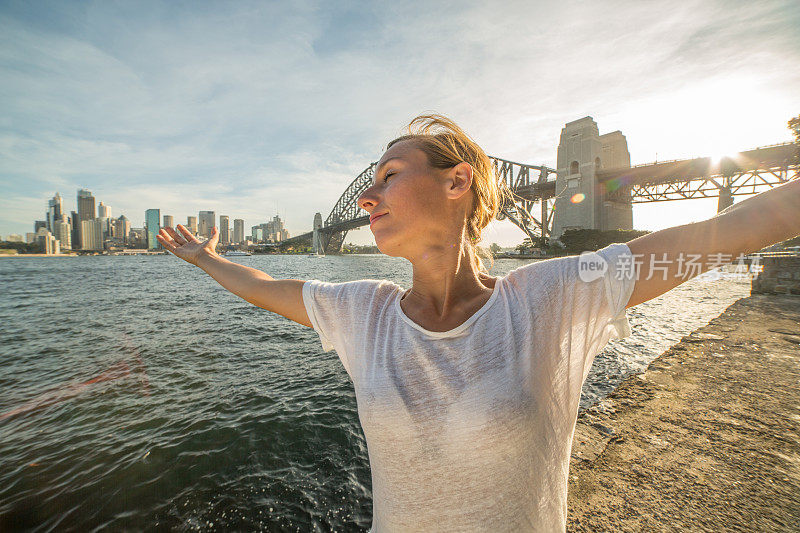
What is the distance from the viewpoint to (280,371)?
6363 millimetres

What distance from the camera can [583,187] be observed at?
35188 mm

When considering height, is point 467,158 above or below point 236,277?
above

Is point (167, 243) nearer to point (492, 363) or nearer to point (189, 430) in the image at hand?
point (492, 363)

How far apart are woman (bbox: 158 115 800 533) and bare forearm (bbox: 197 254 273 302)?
1.62 feet

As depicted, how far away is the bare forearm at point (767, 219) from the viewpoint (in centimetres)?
80

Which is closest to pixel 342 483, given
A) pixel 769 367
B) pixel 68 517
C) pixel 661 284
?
pixel 68 517

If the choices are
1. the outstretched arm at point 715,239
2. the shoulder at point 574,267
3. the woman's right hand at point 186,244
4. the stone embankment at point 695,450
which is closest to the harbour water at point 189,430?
the stone embankment at point 695,450

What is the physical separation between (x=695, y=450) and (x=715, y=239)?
281 cm

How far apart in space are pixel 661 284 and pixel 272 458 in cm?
418

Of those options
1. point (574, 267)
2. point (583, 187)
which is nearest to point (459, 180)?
point (574, 267)

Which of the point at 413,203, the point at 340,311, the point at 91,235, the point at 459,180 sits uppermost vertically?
the point at 91,235

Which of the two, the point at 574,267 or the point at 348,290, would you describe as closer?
the point at 574,267

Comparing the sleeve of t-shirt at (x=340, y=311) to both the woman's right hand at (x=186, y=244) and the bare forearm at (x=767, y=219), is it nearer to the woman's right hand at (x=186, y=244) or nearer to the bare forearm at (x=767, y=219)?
the woman's right hand at (x=186, y=244)

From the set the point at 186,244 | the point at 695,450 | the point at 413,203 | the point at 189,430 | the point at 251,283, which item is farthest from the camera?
the point at 189,430
